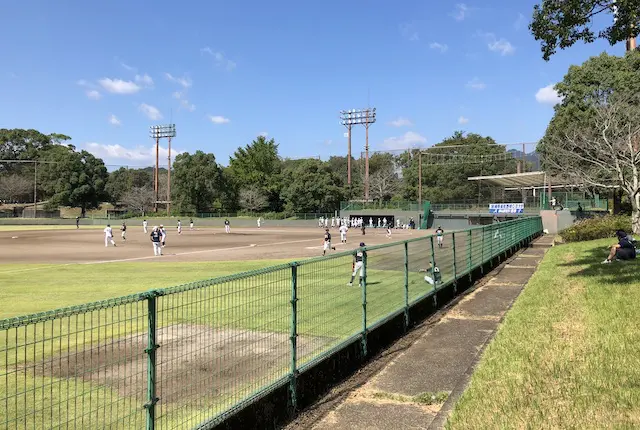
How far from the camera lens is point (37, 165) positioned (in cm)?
10525

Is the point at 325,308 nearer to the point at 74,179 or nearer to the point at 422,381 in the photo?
the point at 422,381

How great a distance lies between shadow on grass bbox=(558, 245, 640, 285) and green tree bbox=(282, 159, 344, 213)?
190 feet

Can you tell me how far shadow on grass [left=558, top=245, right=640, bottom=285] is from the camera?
34.5 feet

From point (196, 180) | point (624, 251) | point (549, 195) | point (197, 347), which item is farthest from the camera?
point (196, 180)

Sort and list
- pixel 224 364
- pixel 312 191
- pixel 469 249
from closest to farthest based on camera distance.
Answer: pixel 224 364 < pixel 469 249 < pixel 312 191

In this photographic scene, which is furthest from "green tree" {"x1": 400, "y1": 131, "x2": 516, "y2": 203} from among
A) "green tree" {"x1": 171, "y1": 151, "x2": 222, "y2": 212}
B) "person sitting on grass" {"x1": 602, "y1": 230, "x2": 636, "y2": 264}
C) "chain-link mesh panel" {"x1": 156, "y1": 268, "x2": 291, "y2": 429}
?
A: "chain-link mesh panel" {"x1": 156, "y1": 268, "x2": 291, "y2": 429}

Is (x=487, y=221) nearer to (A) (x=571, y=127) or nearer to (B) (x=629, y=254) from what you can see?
(A) (x=571, y=127)

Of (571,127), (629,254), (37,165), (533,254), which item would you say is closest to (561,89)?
(571,127)

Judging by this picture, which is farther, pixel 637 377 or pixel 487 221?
pixel 487 221

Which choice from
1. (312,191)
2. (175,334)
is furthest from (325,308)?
(312,191)

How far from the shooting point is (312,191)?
73.2 meters

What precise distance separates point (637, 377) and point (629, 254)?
930 cm

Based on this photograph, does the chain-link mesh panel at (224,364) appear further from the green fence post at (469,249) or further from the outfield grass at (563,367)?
the green fence post at (469,249)

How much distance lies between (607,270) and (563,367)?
7851 mm
